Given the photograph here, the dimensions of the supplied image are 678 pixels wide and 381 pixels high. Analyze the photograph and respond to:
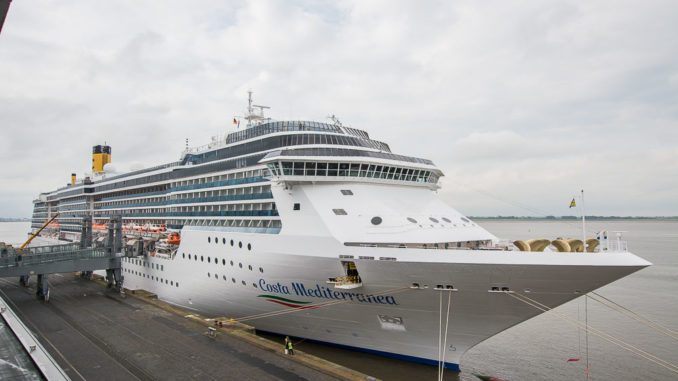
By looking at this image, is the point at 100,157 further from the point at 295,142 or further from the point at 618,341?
the point at 618,341

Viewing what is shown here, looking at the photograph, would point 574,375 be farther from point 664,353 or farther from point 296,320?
point 296,320

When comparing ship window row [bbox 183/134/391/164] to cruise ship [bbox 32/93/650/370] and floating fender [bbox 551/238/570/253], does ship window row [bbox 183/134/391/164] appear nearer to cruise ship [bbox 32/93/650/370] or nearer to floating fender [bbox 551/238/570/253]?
cruise ship [bbox 32/93/650/370]

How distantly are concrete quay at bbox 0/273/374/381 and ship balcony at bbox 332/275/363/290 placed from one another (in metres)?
2.57

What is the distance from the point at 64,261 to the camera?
25.1m

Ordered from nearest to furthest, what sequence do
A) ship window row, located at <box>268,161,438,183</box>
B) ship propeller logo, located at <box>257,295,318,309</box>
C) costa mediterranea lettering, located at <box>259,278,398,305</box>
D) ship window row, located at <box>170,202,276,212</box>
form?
costa mediterranea lettering, located at <box>259,278,398,305</box> < ship propeller logo, located at <box>257,295,318,309</box> < ship window row, located at <box>268,161,438,183</box> < ship window row, located at <box>170,202,276,212</box>

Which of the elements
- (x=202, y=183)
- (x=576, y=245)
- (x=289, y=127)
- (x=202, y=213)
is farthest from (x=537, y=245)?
(x=202, y=183)

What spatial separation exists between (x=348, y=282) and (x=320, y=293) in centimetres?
166

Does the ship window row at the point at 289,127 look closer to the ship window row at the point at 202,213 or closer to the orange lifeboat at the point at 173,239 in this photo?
the ship window row at the point at 202,213

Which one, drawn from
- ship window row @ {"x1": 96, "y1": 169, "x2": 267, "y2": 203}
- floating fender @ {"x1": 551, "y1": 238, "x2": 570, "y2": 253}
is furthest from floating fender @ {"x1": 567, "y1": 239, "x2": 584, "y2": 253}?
ship window row @ {"x1": 96, "y1": 169, "x2": 267, "y2": 203}

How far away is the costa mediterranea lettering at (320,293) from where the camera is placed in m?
13.2

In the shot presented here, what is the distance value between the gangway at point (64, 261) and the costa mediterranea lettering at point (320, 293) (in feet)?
53.9

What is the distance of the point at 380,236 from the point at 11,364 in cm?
1147

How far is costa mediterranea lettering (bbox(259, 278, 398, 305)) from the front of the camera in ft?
43.3

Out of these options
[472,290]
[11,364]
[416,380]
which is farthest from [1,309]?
[472,290]
